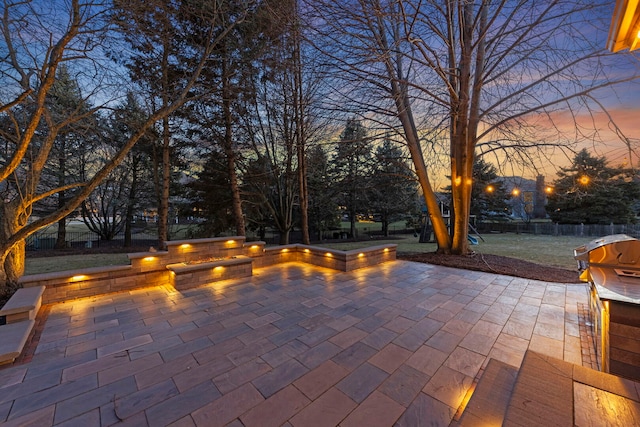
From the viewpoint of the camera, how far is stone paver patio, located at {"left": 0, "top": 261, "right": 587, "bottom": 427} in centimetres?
180

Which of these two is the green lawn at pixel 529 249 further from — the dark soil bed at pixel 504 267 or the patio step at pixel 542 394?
the patio step at pixel 542 394

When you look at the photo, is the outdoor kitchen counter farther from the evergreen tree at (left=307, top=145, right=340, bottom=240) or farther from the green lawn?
the evergreen tree at (left=307, top=145, right=340, bottom=240)

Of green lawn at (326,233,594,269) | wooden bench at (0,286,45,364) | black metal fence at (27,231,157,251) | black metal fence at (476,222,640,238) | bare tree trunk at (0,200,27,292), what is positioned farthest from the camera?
black metal fence at (476,222,640,238)

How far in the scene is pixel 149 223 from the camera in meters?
13.4

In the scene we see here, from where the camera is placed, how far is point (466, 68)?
6203 mm

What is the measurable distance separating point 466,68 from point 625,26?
522cm

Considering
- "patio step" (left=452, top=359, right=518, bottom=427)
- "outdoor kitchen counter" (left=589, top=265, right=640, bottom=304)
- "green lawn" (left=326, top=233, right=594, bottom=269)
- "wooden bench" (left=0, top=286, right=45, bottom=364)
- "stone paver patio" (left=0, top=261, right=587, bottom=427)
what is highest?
"outdoor kitchen counter" (left=589, top=265, right=640, bottom=304)

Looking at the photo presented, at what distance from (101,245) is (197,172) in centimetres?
773

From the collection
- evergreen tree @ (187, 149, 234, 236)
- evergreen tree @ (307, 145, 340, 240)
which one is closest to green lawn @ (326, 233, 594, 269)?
evergreen tree @ (307, 145, 340, 240)

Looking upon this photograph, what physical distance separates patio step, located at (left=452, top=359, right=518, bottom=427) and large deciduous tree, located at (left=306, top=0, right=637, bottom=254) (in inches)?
169

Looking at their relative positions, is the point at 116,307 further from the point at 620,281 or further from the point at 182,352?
the point at 620,281

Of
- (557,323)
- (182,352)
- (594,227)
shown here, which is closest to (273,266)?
(182,352)

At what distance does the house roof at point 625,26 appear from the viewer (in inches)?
65.6

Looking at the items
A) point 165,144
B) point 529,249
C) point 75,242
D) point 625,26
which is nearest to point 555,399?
point 625,26
